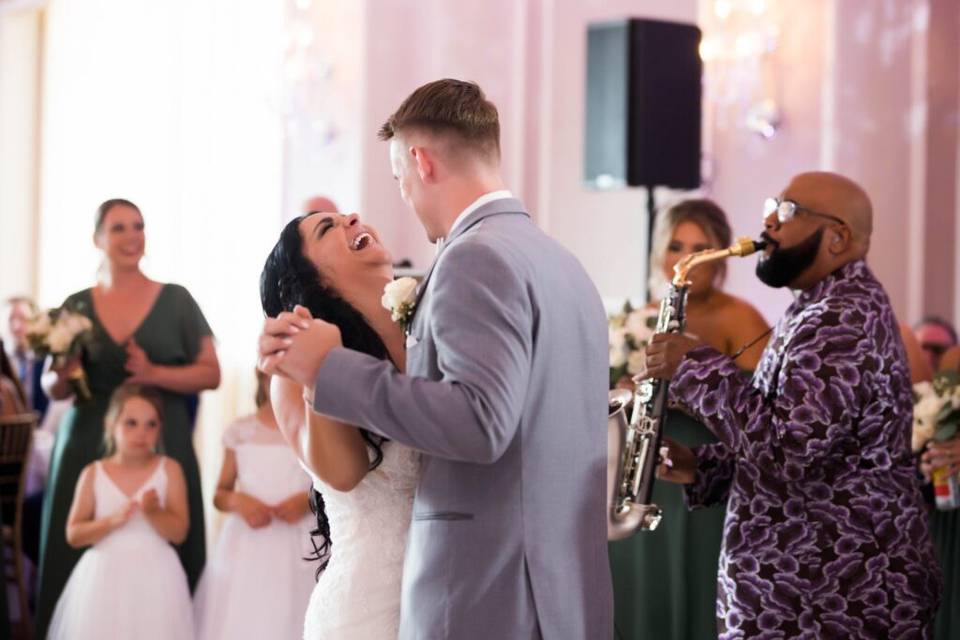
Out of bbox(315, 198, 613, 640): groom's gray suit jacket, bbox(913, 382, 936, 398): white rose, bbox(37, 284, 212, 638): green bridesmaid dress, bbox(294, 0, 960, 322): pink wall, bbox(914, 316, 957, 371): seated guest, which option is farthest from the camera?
bbox(294, 0, 960, 322): pink wall

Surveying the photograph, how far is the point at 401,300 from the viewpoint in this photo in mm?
2475

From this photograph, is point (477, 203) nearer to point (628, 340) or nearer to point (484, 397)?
point (484, 397)

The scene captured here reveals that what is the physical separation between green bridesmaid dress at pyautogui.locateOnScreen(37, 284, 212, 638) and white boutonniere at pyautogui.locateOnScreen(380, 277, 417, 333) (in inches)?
116

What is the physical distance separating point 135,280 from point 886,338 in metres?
3.13

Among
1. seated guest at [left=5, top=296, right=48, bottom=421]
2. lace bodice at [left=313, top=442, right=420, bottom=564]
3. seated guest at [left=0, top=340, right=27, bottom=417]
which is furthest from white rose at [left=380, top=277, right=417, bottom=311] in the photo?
seated guest at [left=5, top=296, right=48, bottom=421]

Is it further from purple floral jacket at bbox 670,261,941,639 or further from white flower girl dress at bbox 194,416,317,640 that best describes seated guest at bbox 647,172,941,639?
white flower girl dress at bbox 194,416,317,640

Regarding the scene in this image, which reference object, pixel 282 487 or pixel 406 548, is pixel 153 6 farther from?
pixel 406 548

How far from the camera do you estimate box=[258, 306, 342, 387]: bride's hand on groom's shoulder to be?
7.68 ft

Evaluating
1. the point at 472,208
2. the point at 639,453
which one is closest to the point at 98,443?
the point at 639,453

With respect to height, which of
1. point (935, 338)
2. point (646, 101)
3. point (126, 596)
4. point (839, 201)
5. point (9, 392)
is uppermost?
point (646, 101)

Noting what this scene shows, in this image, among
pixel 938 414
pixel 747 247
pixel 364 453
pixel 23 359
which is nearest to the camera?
pixel 364 453

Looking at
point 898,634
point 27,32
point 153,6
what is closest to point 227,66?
point 153,6

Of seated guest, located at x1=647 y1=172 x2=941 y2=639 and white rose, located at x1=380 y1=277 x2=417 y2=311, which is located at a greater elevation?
white rose, located at x1=380 y1=277 x2=417 y2=311

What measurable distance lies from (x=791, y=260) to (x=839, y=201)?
178 mm
